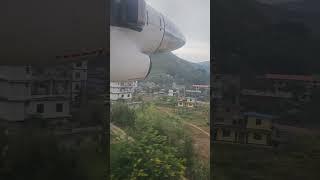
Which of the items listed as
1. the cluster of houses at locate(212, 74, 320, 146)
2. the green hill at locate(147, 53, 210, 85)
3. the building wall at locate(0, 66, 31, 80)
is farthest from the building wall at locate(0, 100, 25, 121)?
the cluster of houses at locate(212, 74, 320, 146)

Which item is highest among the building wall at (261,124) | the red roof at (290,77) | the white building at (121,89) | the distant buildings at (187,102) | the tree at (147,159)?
the red roof at (290,77)

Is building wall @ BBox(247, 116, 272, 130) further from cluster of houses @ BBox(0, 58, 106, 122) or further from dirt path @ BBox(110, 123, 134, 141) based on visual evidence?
cluster of houses @ BBox(0, 58, 106, 122)

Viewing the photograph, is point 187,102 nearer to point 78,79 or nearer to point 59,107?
point 78,79

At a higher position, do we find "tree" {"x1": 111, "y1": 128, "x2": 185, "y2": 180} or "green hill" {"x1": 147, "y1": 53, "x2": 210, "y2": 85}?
"green hill" {"x1": 147, "y1": 53, "x2": 210, "y2": 85}

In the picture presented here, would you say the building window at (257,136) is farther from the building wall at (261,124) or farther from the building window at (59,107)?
the building window at (59,107)

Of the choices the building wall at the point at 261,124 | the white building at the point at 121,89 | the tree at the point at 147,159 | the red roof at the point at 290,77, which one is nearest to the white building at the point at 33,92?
the white building at the point at 121,89

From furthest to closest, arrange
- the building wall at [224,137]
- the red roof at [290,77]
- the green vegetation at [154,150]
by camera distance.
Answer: the green vegetation at [154,150] → the building wall at [224,137] → the red roof at [290,77]

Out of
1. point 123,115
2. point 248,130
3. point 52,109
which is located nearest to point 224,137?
point 248,130
